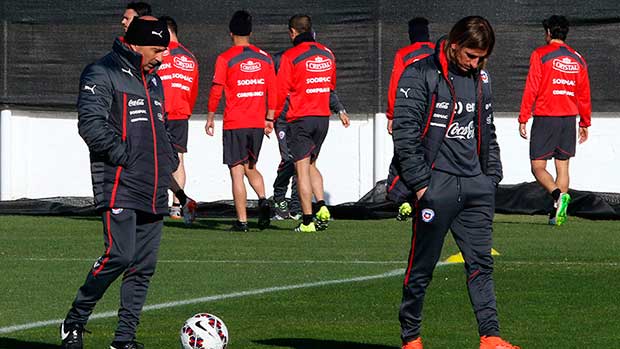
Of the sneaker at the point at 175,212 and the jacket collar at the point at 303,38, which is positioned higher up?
the jacket collar at the point at 303,38

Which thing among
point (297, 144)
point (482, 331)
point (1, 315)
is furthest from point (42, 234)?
point (482, 331)

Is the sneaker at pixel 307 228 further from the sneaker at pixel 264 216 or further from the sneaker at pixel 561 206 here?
the sneaker at pixel 561 206

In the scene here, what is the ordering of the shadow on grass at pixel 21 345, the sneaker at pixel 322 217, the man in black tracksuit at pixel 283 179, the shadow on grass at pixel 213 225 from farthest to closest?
1. the man in black tracksuit at pixel 283 179
2. the shadow on grass at pixel 213 225
3. the sneaker at pixel 322 217
4. the shadow on grass at pixel 21 345

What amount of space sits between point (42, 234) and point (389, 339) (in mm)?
8203

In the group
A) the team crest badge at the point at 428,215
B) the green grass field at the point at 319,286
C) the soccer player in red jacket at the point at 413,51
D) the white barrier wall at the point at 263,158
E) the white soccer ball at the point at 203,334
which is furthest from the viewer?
the white barrier wall at the point at 263,158

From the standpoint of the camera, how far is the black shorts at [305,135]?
16.9 metres

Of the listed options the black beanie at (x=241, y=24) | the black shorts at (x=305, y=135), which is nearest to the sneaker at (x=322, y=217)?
the black shorts at (x=305, y=135)

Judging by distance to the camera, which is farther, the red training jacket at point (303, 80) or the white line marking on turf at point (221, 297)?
the red training jacket at point (303, 80)

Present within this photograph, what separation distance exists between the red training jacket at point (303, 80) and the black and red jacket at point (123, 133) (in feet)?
28.1

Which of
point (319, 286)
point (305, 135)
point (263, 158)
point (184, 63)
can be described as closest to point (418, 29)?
point (305, 135)

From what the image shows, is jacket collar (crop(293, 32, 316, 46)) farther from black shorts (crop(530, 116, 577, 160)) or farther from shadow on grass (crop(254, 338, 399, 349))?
shadow on grass (crop(254, 338, 399, 349))

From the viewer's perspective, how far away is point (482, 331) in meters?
8.12

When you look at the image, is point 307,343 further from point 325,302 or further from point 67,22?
point 67,22

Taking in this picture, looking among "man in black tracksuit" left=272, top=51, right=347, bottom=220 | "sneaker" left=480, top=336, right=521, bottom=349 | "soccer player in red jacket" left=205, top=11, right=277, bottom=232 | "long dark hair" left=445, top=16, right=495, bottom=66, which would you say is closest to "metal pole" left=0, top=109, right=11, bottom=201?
"man in black tracksuit" left=272, top=51, right=347, bottom=220
